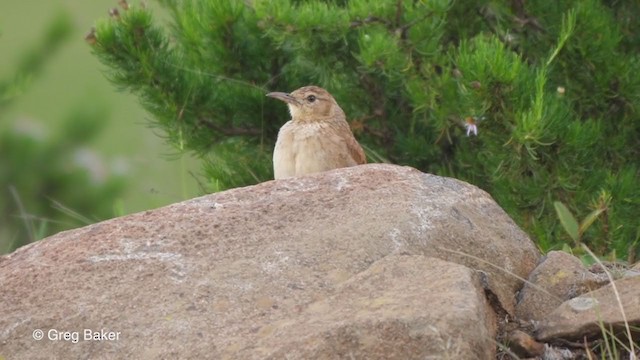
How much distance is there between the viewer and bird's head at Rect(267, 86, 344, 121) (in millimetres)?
6496

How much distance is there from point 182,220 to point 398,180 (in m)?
0.85

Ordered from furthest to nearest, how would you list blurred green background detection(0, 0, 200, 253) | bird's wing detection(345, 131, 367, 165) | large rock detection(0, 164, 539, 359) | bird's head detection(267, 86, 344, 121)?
blurred green background detection(0, 0, 200, 253)
bird's head detection(267, 86, 344, 121)
bird's wing detection(345, 131, 367, 165)
large rock detection(0, 164, 539, 359)

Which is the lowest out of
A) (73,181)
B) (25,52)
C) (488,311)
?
(73,181)

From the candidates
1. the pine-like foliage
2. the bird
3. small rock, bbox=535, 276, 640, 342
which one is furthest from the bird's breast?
small rock, bbox=535, 276, 640, 342

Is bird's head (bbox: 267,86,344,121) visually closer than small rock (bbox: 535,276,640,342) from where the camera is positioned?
No

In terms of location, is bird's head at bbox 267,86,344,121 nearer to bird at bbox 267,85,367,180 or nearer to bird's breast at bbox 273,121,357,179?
bird at bbox 267,85,367,180

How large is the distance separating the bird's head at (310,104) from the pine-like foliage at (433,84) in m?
0.31

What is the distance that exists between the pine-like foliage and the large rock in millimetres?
1642

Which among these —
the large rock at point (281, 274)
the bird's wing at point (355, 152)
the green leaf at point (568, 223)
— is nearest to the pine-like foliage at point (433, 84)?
the bird's wing at point (355, 152)

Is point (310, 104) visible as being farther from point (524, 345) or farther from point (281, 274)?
point (524, 345)

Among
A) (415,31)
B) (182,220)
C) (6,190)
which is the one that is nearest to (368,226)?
(182,220)

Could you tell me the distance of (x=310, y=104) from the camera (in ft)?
21.4

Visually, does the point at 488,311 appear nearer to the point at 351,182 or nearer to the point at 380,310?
the point at 380,310

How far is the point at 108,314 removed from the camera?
4.20 m
